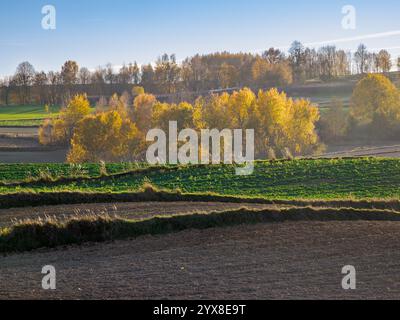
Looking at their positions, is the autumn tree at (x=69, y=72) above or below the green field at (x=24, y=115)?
above

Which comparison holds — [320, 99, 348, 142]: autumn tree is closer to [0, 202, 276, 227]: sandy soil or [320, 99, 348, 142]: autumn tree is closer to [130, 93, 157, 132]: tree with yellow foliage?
[130, 93, 157, 132]: tree with yellow foliage

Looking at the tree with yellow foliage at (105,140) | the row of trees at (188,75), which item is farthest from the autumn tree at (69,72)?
the tree with yellow foliage at (105,140)

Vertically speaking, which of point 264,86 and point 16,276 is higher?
point 264,86

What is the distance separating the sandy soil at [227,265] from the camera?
44.8 ft

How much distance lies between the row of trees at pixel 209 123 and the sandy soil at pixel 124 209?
185ft

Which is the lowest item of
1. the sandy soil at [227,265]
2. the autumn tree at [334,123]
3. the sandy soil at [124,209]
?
the sandy soil at [227,265]

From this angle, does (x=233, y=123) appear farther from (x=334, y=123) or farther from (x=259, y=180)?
(x=259, y=180)

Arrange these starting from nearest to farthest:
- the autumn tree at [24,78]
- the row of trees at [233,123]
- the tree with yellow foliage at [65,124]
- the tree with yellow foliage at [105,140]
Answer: the tree with yellow foliage at [105,140] → the row of trees at [233,123] → the tree with yellow foliage at [65,124] → the autumn tree at [24,78]

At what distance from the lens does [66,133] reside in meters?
91.1

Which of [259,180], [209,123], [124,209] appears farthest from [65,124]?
[124,209]

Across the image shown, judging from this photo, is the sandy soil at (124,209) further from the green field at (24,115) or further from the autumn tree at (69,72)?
the autumn tree at (69,72)
